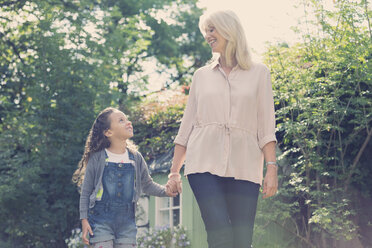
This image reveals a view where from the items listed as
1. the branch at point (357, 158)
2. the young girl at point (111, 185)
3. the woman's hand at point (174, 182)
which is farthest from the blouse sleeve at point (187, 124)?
the branch at point (357, 158)

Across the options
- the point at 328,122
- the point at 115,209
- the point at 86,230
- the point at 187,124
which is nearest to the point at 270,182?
the point at 187,124

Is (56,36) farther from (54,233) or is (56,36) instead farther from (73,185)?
(54,233)

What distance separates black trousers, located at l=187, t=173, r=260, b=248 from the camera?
3258mm

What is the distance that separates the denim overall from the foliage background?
142 inches

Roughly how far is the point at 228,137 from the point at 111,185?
62.1 inches

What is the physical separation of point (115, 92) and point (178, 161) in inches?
310

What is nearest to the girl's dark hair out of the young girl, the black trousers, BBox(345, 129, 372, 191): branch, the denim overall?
the young girl

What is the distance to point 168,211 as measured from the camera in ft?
35.2

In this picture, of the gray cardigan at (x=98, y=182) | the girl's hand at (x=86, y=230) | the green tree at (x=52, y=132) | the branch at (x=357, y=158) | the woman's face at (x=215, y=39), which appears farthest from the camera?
the green tree at (x=52, y=132)

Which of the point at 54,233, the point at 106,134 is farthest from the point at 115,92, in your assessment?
the point at 106,134

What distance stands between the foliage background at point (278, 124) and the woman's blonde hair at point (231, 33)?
4287 mm

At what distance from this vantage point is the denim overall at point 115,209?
452 centimetres

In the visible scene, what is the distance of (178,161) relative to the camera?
12.2ft

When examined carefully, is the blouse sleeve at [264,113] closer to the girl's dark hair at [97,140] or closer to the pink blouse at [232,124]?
the pink blouse at [232,124]
